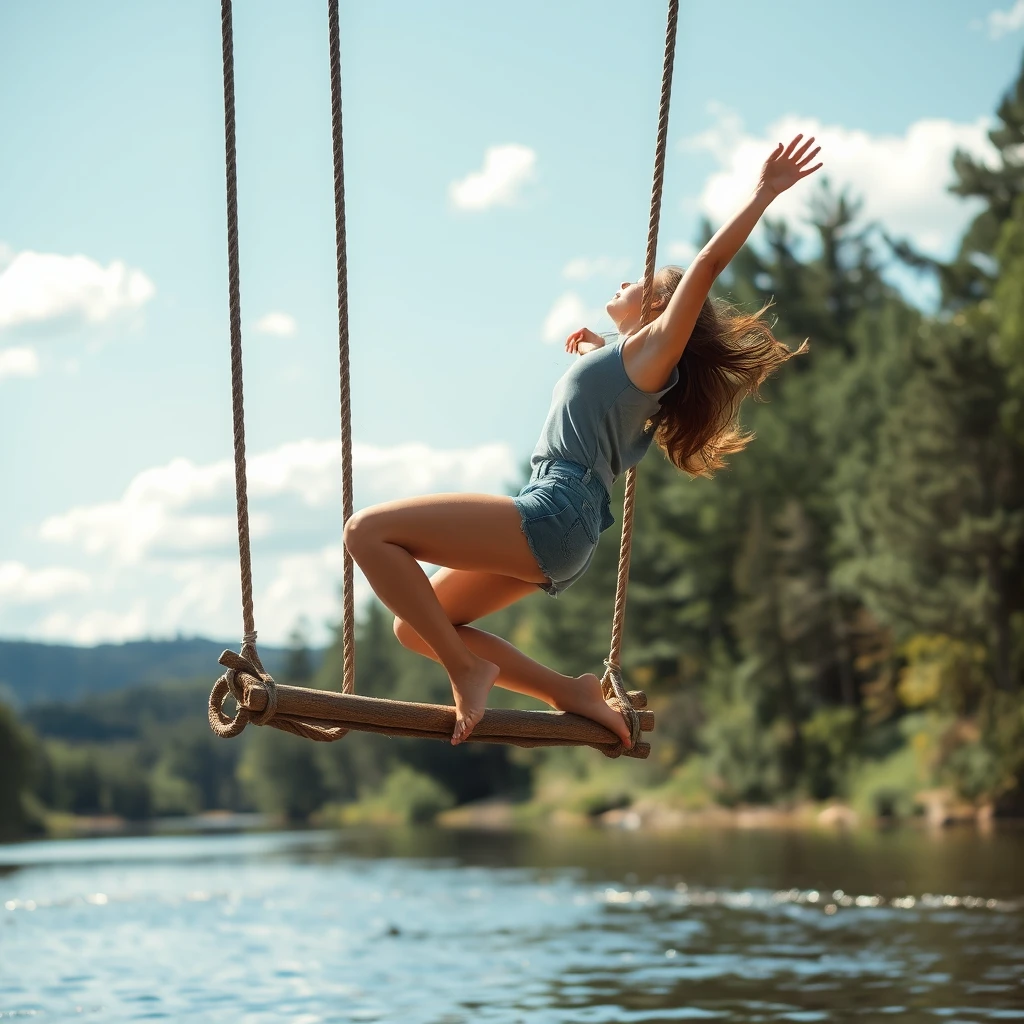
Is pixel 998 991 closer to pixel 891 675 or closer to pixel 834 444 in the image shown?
pixel 891 675

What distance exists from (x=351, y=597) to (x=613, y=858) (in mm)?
28430

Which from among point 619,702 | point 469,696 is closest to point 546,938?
point 619,702

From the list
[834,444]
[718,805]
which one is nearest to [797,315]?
[834,444]

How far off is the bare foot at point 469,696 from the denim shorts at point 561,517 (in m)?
0.43

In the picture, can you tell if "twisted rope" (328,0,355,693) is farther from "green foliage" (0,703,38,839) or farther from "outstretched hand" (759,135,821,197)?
"green foliage" (0,703,38,839)

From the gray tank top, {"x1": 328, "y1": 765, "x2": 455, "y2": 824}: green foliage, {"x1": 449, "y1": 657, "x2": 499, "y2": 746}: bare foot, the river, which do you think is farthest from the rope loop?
{"x1": 328, "y1": 765, "x2": 455, "y2": 824}: green foliage

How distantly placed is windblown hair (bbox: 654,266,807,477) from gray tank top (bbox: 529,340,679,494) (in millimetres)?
205

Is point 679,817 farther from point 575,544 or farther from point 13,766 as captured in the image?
point 575,544

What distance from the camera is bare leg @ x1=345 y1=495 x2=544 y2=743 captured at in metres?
6.05

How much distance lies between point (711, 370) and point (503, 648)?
4.72 ft

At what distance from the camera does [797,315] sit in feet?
225

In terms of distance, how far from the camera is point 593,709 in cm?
668

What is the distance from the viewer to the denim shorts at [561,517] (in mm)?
6105

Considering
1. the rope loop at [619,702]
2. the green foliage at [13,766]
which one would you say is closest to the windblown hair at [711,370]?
the rope loop at [619,702]
